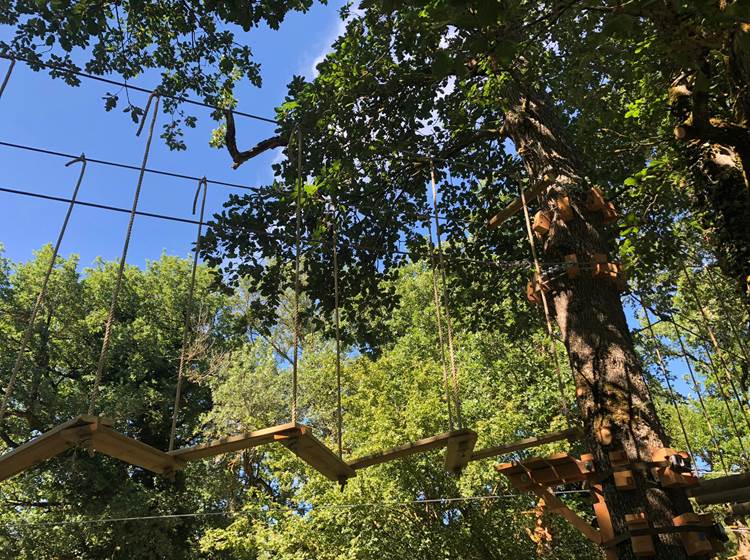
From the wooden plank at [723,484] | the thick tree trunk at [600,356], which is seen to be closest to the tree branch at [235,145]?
the thick tree trunk at [600,356]

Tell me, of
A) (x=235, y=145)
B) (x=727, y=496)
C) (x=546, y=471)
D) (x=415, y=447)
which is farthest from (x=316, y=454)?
(x=235, y=145)

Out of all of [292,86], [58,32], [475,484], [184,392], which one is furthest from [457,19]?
[184,392]

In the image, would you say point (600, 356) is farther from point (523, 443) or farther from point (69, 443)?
point (69, 443)

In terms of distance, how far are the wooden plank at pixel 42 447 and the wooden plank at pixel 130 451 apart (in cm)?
6

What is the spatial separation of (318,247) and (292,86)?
1.53 metres

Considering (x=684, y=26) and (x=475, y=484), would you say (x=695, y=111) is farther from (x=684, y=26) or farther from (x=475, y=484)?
(x=475, y=484)

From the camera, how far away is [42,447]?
220 cm

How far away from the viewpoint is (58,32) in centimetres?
455

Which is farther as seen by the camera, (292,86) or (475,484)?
(475,484)

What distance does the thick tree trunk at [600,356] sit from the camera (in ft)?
9.05

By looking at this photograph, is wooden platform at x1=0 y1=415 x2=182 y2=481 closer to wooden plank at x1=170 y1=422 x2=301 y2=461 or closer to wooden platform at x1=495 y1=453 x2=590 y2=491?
wooden plank at x1=170 y1=422 x2=301 y2=461

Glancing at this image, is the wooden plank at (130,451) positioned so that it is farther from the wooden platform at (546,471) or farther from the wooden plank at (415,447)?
the wooden platform at (546,471)

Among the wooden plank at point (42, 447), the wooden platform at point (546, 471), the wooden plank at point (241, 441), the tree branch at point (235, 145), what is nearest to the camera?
the wooden plank at point (42, 447)

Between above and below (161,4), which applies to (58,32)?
below
